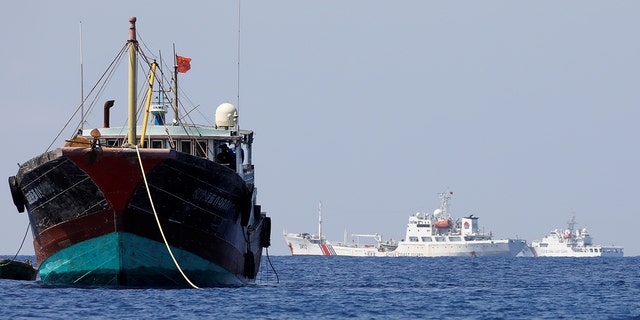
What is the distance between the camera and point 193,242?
40031 mm

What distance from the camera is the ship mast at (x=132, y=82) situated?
38719 millimetres

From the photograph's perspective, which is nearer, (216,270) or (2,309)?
(2,309)

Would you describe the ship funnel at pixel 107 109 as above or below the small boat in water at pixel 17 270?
above

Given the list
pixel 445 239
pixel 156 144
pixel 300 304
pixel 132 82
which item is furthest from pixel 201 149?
pixel 445 239

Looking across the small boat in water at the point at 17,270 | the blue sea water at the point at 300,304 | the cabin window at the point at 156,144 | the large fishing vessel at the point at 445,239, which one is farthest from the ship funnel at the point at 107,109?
the large fishing vessel at the point at 445,239

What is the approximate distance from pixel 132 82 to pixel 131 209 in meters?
3.97

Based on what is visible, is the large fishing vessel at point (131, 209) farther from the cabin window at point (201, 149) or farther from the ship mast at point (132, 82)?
the cabin window at point (201, 149)

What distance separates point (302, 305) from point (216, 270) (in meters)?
5.66

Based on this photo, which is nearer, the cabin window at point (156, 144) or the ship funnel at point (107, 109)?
the cabin window at point (156, 144)

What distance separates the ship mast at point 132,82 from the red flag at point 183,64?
11.5 m

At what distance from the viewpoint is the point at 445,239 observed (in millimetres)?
184125

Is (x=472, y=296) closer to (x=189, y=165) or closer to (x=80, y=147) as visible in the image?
(x=189, y=165)

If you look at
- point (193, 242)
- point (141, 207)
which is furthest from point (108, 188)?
point (193, 242)

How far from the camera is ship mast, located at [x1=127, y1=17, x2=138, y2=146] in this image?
1524 inches
